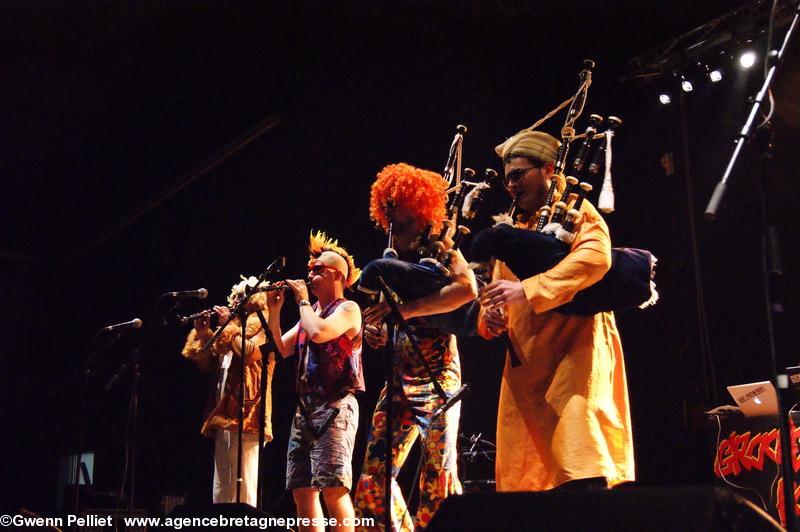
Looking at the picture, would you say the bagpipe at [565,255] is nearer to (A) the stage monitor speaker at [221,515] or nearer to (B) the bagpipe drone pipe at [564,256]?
(B) the bagpipe drone pipe at [564,256]

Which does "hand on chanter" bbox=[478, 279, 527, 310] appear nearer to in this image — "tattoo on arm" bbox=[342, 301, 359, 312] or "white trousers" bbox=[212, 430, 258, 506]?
"tattoo on arm" bbox=[342, 301, 359, 312]

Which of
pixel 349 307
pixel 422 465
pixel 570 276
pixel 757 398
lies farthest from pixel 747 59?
pixel 422 465

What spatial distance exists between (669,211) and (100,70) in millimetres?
5230

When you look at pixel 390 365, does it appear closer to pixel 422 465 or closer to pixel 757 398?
pixel 422 465

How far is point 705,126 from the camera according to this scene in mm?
7492

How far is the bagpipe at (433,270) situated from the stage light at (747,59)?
3.72m

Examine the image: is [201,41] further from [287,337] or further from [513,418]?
[513,418]

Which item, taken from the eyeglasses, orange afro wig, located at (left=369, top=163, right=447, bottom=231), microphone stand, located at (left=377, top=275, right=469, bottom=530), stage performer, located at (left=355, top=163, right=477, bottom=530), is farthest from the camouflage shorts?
the eyeglasses

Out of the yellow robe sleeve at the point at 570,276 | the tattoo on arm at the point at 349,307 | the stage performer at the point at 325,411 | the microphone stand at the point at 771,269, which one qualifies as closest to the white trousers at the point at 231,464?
the stage performer at the point at 325,411

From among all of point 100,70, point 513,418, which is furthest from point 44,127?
point 513,418

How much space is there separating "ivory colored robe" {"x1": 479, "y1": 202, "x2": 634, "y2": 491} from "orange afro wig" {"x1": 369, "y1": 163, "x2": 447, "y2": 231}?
975 millimetres

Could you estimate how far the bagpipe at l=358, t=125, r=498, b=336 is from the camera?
3807mm

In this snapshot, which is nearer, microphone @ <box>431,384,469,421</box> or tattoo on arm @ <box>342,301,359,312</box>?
microphone @ <box>431,384,469,421</box>

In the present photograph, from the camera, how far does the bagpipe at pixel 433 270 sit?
3.81 meters
